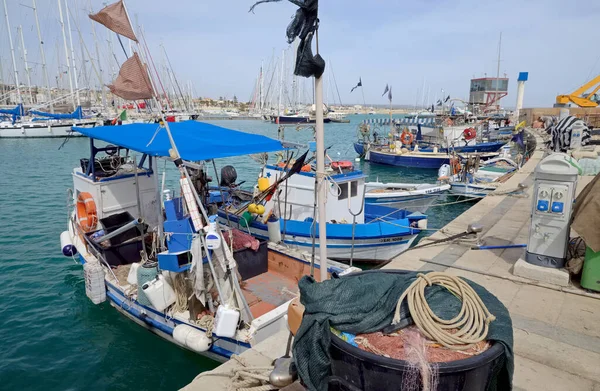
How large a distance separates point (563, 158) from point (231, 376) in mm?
4872

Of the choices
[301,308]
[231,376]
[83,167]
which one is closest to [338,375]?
[301,308]

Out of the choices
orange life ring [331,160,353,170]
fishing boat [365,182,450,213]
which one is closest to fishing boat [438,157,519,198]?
fishing boat [365,182,450,213]

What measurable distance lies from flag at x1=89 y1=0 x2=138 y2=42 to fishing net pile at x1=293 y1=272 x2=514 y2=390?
4511 mm

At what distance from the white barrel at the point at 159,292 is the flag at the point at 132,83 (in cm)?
299

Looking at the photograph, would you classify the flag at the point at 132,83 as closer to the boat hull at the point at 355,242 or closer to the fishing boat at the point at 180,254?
the fishing boat at the point at 180,254

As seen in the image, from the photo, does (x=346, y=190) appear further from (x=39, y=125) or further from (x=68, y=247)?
(x=39, y=125)

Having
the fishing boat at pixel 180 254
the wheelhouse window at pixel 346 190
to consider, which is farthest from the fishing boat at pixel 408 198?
the fishing boat at pixel 180 254

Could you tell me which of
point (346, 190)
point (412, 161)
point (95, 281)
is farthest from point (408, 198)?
point (412, 161)

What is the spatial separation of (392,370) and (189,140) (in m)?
6.39

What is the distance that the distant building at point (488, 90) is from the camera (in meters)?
73.4

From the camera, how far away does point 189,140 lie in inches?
295

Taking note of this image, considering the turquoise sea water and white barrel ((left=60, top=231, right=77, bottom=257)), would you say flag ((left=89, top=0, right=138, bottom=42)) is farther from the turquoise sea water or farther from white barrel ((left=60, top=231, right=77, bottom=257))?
white barrel ((left=60, top=231, right=77, bottom=257))

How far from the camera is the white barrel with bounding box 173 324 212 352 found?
5.75 m

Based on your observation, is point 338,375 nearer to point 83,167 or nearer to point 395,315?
point 395,315
